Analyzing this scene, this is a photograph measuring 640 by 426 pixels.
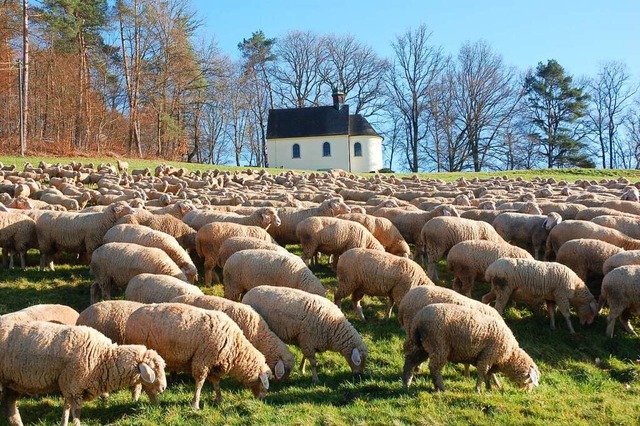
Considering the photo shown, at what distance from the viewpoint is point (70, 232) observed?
1202 cm

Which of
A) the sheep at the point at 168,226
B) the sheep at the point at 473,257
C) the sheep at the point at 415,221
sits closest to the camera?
the sheep at the point at 473,257

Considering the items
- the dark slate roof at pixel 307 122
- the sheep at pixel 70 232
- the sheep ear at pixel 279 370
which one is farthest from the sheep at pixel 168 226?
the dark slate roof at pixel 307 122

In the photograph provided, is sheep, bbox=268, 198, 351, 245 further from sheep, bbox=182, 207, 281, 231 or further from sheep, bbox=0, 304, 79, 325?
sheep, bbox=0, 304, 79, 325

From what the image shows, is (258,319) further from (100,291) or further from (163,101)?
(163,101)

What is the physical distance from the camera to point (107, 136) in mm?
50594

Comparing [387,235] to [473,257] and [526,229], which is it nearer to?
[473,257]

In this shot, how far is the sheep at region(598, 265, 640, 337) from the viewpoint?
955cm

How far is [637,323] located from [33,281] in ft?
38.0

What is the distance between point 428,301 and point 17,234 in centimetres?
878

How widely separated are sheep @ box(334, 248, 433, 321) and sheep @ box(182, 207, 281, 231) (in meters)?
3.53

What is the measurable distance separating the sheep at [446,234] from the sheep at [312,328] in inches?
178

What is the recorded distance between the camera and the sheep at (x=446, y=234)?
12320 mm

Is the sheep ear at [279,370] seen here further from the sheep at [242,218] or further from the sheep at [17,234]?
the sheep at [17,234]

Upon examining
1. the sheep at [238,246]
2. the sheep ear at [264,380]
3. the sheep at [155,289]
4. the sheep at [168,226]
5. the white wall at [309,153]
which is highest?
the white wall at [309,153]
